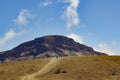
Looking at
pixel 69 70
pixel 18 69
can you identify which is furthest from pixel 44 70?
pixel 18 69

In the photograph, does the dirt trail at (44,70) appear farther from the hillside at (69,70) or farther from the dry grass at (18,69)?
the dry grass at (18,69)

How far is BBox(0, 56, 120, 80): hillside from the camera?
6488 centimetres

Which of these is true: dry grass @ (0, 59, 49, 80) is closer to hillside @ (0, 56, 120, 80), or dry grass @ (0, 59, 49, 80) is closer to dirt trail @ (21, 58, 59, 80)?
hillside @ (0, 56, 120, 80)

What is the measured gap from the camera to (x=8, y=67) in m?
79.1

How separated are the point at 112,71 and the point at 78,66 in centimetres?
922

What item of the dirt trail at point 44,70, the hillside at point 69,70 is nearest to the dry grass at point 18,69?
the hillside at point 69,70

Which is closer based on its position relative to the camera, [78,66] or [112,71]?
[112,71]

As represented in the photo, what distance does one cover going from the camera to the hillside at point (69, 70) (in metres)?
64.9

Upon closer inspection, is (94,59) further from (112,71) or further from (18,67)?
(18,67)

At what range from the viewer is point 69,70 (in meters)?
70.5

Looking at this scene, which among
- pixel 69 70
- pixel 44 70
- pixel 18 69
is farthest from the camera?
pixel 18 69

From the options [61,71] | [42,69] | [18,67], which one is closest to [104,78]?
[61,71]

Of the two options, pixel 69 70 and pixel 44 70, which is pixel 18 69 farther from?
pixel 69 70

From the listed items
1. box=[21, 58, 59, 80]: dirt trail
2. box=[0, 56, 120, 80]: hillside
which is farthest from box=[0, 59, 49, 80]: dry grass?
box=[21, 58, 59, 80]: dirt trail
